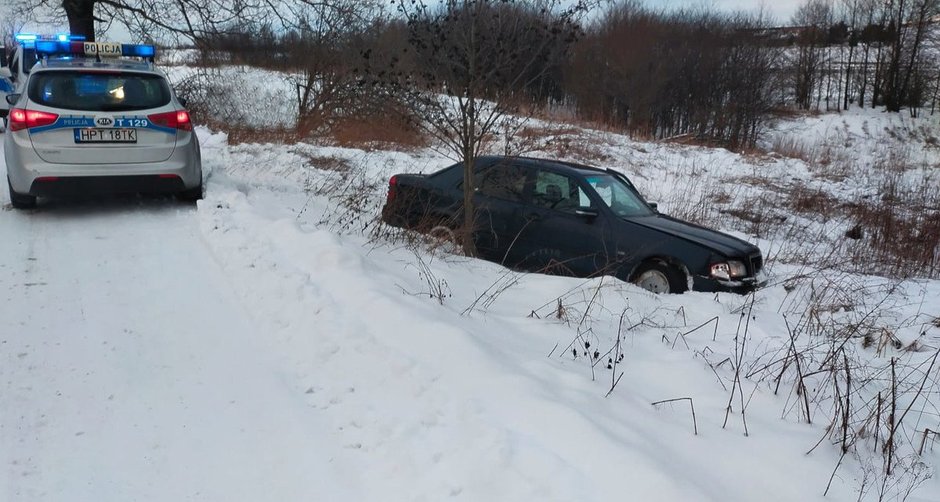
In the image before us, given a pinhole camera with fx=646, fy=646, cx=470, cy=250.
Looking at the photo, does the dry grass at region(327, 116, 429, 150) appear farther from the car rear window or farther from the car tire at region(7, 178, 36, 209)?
the car tire at region(7, 178, 36, 209)

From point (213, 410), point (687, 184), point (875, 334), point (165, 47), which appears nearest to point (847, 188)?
point (687, 184)

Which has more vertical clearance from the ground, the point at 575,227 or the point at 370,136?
the point at 370,136

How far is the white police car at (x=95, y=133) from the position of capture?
21.8 feet

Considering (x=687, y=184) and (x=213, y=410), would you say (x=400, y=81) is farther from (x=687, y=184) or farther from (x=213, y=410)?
(x=687, y=184)

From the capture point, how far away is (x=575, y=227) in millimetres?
6637

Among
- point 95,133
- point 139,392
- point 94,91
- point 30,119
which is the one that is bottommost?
point 139,392

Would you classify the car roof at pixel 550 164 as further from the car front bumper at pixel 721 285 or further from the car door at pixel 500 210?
the car front bumper at pixel 721 285

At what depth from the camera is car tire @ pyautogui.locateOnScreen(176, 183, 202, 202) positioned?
7597mm

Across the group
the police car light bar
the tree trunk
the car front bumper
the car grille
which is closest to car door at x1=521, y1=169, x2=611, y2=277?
the car front bumper

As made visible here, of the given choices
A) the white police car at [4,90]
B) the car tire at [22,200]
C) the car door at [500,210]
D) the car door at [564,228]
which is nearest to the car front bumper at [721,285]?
the car door at [564,228]

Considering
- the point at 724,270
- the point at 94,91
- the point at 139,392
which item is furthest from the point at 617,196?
the point at 94,91

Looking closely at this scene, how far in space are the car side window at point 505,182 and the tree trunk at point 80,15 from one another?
1311 centimetres

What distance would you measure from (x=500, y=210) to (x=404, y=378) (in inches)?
155

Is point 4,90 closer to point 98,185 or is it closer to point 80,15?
point 80,15
